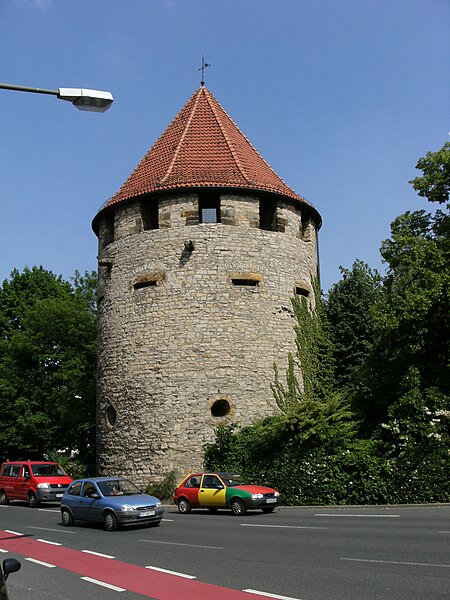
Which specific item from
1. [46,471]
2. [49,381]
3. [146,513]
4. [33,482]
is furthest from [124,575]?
[49,381]

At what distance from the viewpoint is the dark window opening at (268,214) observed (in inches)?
906

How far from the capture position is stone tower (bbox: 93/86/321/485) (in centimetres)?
2084

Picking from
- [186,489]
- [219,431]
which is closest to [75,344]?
[219,431]

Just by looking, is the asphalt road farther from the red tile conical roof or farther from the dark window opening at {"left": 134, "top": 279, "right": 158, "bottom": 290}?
the red tile conical roof

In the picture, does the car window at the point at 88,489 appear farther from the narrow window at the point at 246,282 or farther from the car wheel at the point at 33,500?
the narrow window at the point at 246,282

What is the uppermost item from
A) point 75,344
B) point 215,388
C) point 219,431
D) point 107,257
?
point 107,257

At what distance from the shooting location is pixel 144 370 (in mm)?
21453

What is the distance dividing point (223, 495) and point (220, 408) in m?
5.28

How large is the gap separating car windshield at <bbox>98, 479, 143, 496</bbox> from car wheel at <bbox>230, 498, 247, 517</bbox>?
8.84 ft

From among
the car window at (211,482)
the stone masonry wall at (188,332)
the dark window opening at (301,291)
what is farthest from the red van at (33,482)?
the dark window opening at (301,291)

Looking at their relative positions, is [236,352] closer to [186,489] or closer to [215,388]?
[215,388]

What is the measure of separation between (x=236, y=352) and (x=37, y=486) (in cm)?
761

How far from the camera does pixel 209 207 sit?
74.7 feet

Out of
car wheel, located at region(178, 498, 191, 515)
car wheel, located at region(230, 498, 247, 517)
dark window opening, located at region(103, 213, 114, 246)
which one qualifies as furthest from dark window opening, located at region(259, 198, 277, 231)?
car wheel, located at region(230, 498, 247, 517)
